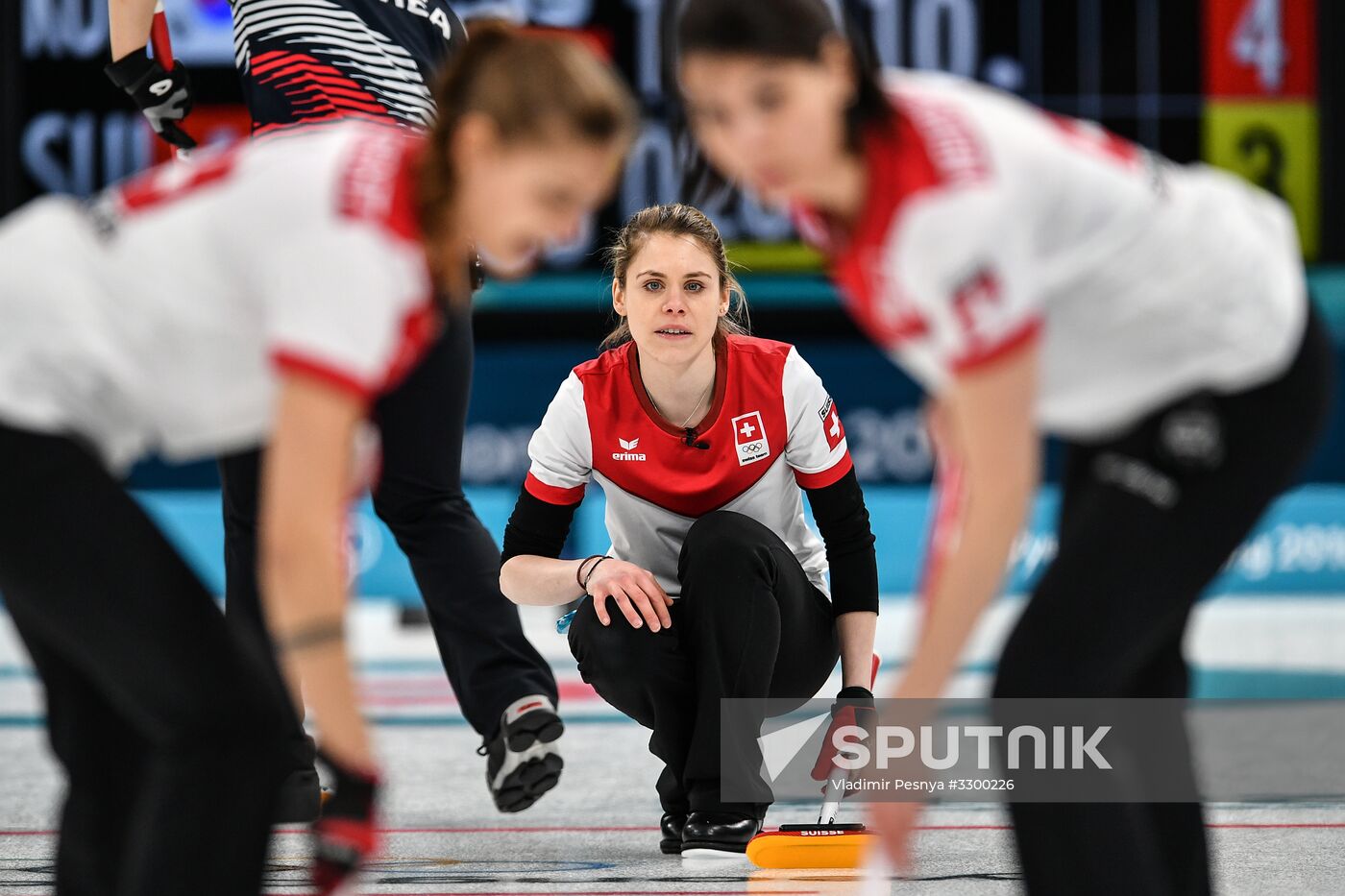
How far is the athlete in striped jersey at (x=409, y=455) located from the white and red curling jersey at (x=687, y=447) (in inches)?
7.0

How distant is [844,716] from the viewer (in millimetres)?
2434

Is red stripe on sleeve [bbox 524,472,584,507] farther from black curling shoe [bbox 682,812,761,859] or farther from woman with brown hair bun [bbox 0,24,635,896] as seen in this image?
woman with brown hair bun [bbox 0,24,635,896]

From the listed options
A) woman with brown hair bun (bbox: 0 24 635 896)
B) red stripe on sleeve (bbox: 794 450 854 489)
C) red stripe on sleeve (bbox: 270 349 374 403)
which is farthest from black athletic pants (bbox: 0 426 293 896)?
red stripe on sleeve (bbox: 794 450 854 489)

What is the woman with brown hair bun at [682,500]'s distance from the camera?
256cm

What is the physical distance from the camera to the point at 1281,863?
2391 mm

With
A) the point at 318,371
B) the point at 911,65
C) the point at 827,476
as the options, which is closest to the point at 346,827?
the point at 318,371

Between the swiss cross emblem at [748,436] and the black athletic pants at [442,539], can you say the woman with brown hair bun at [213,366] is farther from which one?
the swiss cross emblem at [748,436]

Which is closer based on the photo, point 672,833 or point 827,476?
point 672,833

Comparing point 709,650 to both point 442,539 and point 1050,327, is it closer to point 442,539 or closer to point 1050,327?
point 442,539

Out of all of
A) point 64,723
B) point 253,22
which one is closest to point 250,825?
point 64,723

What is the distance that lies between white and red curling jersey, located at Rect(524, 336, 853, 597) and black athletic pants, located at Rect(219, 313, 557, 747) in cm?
17

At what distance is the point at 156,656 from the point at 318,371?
12.7 inches

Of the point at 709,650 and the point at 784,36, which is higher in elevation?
the point at 784,36

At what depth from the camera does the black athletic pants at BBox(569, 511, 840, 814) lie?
2.51 metres
